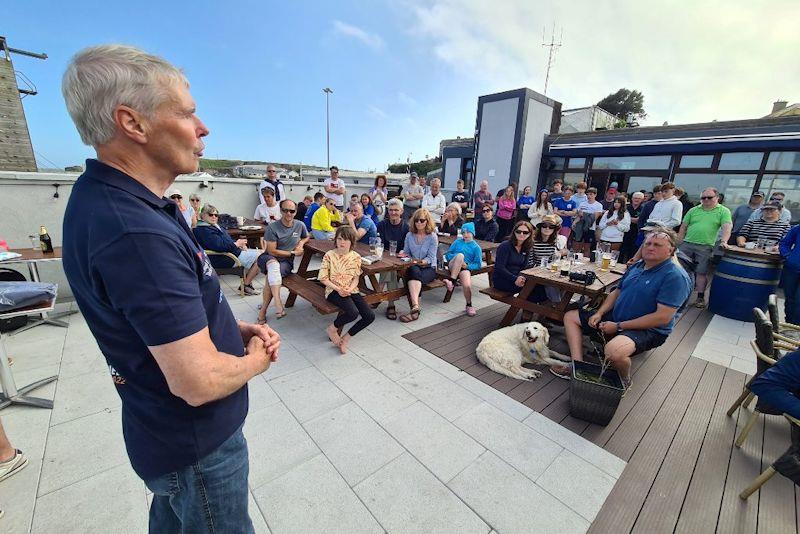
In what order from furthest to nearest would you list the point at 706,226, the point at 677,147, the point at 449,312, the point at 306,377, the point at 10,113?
the point at 677,147
the point at 10,113
the point at 706,226
the point at 449,312
the point at 306,377

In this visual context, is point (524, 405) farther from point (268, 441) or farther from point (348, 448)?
point (268, 441)

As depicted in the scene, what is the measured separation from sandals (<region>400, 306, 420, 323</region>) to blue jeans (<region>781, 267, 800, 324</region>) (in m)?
4.44

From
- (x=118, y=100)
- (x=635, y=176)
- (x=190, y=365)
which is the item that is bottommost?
(x=190, y=365)

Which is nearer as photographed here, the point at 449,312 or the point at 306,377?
the point at 306,377

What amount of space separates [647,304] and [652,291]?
118mm

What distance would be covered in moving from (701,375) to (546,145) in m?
10.2

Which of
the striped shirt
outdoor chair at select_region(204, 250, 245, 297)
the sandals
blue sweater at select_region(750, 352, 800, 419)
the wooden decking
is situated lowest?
the wooden decking

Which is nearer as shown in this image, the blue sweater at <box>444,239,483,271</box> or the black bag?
the black bag

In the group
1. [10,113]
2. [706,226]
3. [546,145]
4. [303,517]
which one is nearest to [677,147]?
[546,145]

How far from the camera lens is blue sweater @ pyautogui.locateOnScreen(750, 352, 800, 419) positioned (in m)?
1.66

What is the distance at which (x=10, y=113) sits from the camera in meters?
7.35

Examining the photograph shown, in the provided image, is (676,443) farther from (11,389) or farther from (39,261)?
(39,261)

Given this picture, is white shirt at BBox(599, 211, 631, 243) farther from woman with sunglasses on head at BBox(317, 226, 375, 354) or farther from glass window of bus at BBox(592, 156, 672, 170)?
woman with sunglasses on head at BBox(317, 226, 375, 354)

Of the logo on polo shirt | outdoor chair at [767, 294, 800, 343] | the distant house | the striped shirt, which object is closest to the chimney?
the distant house
